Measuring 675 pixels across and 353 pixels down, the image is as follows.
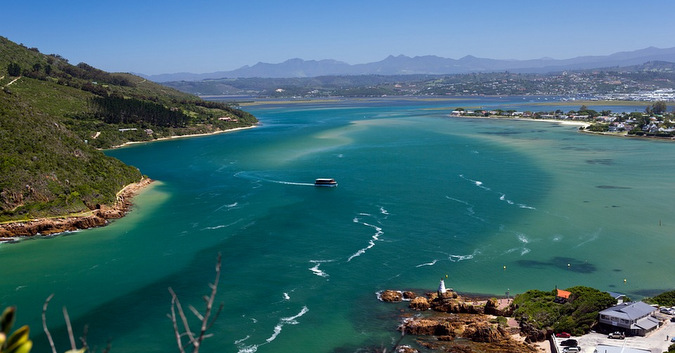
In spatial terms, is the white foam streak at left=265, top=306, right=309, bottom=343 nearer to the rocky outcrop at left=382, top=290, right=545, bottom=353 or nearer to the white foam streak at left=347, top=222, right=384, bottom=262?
the rocky outcrop at left=382, top=290, right=545, bottom=353

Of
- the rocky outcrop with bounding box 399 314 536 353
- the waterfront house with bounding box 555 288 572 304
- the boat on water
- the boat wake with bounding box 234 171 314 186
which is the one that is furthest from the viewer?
the boat wake with bounding box 234 171 314 186

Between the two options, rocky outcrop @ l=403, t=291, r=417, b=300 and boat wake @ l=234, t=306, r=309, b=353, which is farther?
rocky outcrop @ l=403, t=291, r=417, b=300

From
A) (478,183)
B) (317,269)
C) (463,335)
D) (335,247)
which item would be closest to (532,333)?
(463,335)

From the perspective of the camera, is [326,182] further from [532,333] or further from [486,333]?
[532,333]

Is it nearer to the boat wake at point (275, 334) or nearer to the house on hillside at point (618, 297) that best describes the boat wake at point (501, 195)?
the house on hillside at point (618, 297)

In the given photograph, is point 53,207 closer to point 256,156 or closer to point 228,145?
point 256,156

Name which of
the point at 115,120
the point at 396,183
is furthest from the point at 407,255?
the point at 115,120

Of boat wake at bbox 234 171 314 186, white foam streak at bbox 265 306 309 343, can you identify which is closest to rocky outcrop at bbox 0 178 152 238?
boat wake at bbox 234 171 314 186
